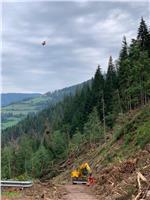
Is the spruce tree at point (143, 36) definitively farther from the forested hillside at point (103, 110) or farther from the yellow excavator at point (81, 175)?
the yellow excavator at point (81, 175)

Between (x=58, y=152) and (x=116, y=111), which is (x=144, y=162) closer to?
(x=116, y=111)

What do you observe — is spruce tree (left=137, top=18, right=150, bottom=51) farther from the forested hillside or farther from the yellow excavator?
the yellow excavator

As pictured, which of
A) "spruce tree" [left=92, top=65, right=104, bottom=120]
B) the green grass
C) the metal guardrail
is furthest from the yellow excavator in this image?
"spruce tree" [left=92, top=65, right=104, bottom=120]

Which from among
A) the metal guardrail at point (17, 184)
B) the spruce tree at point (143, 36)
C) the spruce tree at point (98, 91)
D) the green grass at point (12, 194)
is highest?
the spruce tree at point (143, 36)

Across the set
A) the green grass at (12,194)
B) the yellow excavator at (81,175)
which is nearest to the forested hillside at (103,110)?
the yellow excavator at (81,175)

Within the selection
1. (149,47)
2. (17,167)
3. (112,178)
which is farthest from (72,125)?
(112,178)

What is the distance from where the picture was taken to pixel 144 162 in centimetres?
2025

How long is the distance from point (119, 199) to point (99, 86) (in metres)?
70.3

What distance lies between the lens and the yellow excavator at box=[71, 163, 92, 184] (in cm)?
2666

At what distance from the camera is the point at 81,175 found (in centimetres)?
2794

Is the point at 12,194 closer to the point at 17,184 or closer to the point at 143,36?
the point at 17,184

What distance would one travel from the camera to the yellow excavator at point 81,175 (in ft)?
87.5

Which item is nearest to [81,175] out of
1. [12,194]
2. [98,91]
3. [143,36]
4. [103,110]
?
[12,194]

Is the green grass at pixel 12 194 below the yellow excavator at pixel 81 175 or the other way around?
the other way around
